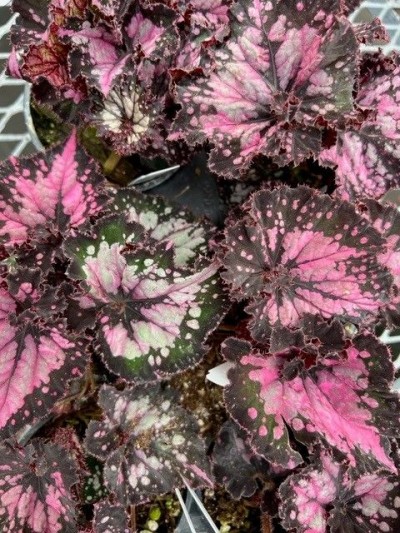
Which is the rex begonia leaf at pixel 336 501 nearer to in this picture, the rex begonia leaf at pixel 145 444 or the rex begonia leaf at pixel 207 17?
the rex begonia leaf at pixel 145 444

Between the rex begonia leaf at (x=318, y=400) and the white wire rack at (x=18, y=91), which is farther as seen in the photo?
the white wire rack at (x=18, y=91)

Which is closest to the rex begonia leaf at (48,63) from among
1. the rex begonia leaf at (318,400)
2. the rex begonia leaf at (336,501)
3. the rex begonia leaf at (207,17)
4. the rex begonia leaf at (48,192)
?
the rex begonia leaf at (48,192)

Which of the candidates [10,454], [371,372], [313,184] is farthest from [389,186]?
[10,454]

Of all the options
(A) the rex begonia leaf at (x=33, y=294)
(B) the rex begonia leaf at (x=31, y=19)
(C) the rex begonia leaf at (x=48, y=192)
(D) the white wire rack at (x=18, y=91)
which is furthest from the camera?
(D) the white wire rack at (x=18, y=91)

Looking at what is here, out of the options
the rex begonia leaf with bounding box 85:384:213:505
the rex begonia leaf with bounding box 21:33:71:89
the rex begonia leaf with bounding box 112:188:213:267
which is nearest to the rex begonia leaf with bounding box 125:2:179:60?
the rex begonia leaf with bounding box 21:33:71:89

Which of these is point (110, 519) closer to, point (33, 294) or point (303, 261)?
point (33, 294)

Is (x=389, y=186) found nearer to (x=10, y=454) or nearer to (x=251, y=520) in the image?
(x=251, y=520)

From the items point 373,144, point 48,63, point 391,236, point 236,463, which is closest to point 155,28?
point 48,63
